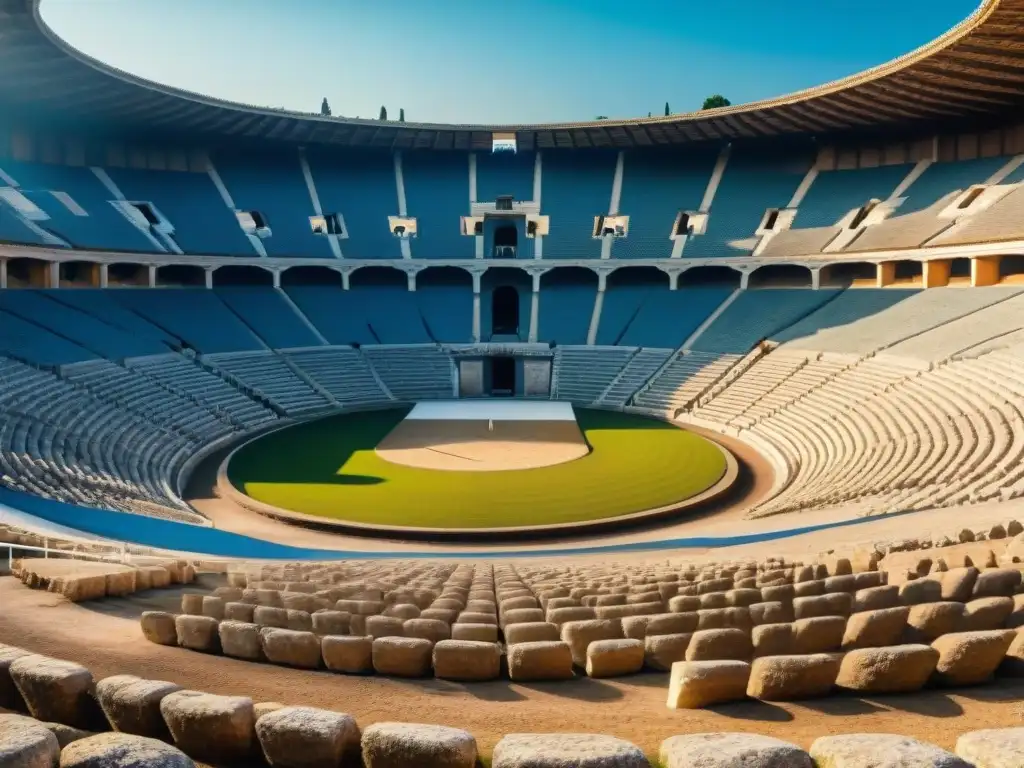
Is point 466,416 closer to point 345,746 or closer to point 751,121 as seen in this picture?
point 751,121

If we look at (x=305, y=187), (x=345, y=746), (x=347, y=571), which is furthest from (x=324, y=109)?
(x=345, y=746)

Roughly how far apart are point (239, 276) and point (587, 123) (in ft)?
70.3

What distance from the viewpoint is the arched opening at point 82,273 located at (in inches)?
1480

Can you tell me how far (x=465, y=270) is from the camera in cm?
4619

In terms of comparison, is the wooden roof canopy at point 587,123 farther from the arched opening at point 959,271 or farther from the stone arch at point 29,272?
the stone arch at point 29,272

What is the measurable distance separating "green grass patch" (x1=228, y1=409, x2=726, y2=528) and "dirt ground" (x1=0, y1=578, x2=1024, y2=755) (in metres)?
14.4

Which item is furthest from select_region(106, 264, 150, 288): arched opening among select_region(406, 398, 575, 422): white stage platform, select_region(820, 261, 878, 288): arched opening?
select_region(820, 261, 878, 288): arched opening

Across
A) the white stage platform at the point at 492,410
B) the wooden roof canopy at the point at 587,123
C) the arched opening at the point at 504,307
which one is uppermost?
the wooden roof canopy at the point at 587,123

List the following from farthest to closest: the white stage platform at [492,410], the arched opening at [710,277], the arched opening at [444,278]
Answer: the arched opening at [444,278] < the arched opening at [710,277] < the white stage platform at [492,410]

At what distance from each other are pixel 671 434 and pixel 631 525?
1140cm

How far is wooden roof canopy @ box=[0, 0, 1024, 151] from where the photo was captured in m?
30.8

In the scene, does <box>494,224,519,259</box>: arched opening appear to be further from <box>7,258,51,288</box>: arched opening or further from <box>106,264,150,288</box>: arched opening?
<box>7,258,51,288</box>: arched opening

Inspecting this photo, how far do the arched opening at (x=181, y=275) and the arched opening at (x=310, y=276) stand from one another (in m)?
4.59

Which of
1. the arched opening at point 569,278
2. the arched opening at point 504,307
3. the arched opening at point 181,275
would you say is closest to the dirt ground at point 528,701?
the arched opening at point 181,275
